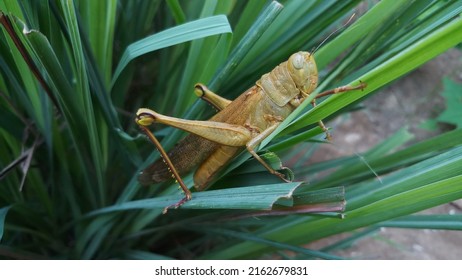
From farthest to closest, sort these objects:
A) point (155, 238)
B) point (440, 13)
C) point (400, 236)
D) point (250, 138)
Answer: point (400, 236) < point (155, 238) < point (250, 138) < point (440, 13)

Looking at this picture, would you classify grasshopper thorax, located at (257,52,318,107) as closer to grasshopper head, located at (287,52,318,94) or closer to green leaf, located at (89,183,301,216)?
grasshopper head, located at (287,52,318,94)

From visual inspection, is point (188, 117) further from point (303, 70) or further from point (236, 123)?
point (303, 70)

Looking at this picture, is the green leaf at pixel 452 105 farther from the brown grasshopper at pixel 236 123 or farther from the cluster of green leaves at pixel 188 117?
the brown grasshopper at pixel 236 123

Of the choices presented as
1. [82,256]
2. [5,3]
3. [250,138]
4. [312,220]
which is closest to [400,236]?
[312,220]

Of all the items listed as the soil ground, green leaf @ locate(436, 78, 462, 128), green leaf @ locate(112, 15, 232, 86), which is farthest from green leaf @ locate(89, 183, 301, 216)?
green leaf @ locate(436, 78, 462, 128)

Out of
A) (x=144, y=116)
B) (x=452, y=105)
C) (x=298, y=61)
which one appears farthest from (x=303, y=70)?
(x=452, y=105)

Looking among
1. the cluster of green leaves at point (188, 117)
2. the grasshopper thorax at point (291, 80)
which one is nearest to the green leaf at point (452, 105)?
the cluster of green leaves at point (188, 117)

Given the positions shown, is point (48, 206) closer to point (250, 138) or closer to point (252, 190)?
point (250, 138)

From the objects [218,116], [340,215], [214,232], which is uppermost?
[218,116]

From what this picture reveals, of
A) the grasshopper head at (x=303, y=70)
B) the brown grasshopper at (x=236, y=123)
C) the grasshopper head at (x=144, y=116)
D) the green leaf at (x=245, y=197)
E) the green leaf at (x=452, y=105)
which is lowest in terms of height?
the green leaf at (x=245, y=197)
